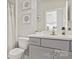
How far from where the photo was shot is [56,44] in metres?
1.11

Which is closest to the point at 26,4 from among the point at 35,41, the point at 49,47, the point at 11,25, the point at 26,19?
the point at 26,19

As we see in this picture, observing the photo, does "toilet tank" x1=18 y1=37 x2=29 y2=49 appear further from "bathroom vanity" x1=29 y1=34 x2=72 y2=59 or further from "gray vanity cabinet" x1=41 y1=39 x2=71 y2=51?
"gray vanity cabinet" x1=41 y1=39 x2=71 y2=51

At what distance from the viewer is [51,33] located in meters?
1.17

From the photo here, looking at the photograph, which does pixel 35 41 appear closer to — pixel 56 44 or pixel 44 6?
pixel 56 44

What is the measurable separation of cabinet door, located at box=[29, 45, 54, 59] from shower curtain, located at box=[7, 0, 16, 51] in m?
0.22

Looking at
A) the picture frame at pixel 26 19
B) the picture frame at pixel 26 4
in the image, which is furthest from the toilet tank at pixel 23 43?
the picture frame at pixel 26 4

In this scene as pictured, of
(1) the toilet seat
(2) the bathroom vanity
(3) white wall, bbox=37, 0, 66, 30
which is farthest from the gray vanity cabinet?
(1) the toilet seat

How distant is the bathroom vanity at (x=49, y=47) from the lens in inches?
41.4

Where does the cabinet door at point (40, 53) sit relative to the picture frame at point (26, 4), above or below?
below

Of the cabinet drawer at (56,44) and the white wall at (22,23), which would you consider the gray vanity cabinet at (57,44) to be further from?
the white wall at (22,23)

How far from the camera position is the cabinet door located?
3.75ft

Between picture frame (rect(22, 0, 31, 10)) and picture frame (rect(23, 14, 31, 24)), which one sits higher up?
picture frame (rect(22, 0, 31, 10))

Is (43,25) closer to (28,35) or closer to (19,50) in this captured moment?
(28,35)

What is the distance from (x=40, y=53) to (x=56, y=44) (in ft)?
0.72
